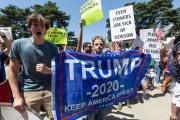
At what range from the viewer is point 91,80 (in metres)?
2.85

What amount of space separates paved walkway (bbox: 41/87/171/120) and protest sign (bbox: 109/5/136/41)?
76.2 inches

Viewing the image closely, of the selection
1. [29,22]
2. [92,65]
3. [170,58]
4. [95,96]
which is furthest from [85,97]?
[170,58]

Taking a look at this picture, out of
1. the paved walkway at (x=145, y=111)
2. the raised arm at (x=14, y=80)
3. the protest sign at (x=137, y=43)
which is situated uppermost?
the protest sign at (x=137, y=43)

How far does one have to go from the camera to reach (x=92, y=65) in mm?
2924

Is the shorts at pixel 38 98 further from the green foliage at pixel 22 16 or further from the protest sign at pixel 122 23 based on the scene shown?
the green foliage at pixel 22 16

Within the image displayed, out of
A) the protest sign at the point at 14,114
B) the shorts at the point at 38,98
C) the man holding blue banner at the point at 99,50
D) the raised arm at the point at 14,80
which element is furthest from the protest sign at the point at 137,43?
the protest sign at the point at 14,114

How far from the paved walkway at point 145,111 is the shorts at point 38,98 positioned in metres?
2.70

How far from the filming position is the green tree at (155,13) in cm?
4522

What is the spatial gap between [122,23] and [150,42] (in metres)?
2.00

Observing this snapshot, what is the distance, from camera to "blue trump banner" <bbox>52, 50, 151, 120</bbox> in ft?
7.93

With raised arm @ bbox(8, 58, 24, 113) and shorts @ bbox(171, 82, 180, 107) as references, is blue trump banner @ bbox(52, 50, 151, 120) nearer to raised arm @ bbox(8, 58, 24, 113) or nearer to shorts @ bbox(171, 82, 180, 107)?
raised arm @ bbox(8, 58, 24, 113)

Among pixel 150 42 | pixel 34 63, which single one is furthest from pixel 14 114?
pixel 150 42

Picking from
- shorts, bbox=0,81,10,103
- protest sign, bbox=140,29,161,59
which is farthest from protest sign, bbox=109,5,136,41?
shorts, bbox=0,81,10,103

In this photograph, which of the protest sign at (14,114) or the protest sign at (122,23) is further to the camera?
the protest sign at (122,23)
